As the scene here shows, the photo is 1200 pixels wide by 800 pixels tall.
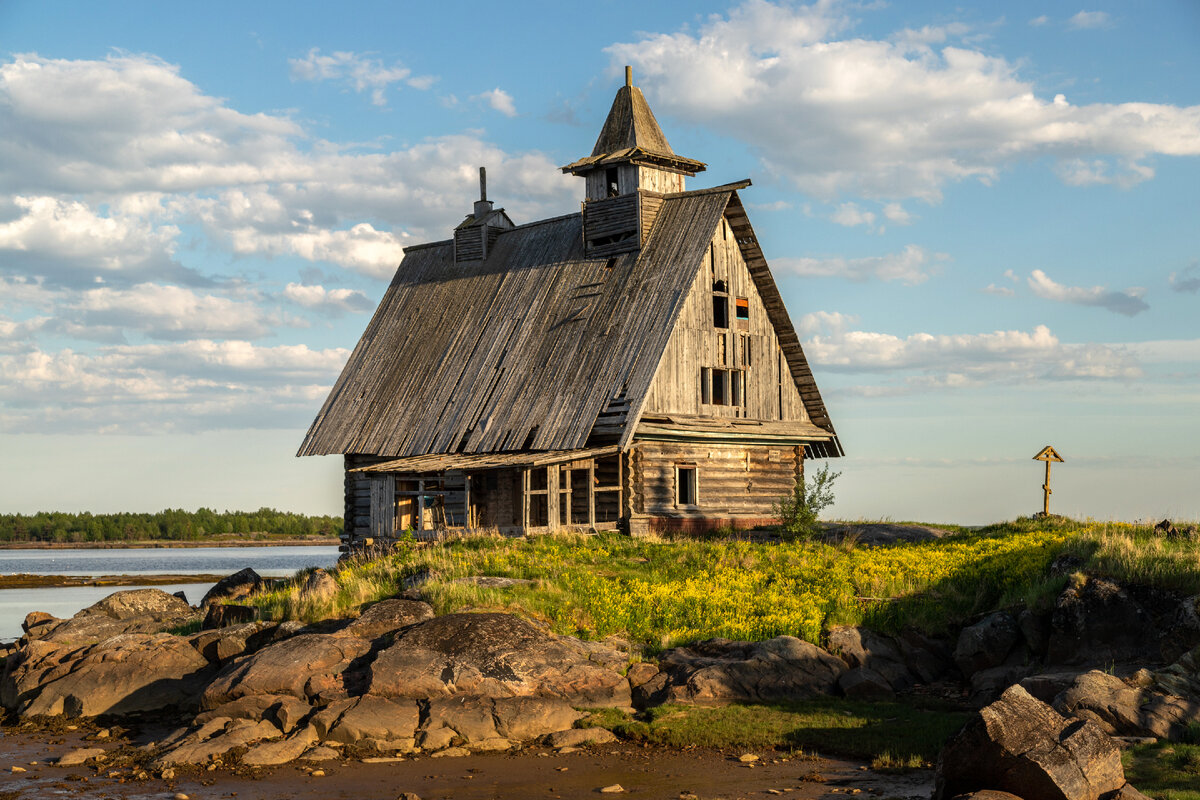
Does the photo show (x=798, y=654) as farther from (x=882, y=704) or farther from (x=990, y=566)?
(x=990, y=566)

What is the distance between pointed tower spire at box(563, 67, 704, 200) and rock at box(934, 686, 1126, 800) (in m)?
29.2

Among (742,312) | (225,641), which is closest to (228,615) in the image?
(225,641)

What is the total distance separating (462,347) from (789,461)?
459 inches

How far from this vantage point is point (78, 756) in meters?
17.3

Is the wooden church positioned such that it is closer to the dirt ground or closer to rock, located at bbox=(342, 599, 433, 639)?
rock, located at bbox=(342, 599, 433, 639)

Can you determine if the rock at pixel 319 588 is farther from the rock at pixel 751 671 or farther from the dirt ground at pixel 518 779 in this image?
the rock at pixel 751 671

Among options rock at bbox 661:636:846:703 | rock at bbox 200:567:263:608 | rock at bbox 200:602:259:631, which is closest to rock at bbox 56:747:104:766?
rock at bbox 200:602:259:631

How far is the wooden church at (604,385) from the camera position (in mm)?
34281

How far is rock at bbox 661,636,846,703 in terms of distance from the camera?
1856 centimetres

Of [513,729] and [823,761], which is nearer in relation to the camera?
[823,761]

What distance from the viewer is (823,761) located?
16000mm

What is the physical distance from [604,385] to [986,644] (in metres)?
15.9

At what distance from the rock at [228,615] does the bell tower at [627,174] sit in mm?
18236

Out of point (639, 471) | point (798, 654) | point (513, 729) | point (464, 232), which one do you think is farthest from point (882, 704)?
point (464, 232)
